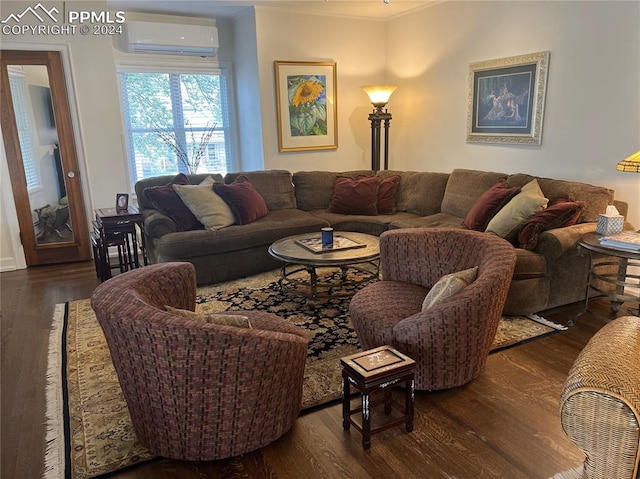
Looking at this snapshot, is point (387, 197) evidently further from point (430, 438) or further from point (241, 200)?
point (430, 438)

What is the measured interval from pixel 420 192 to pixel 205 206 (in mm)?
2221

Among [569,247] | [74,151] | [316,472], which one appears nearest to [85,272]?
[74,151]

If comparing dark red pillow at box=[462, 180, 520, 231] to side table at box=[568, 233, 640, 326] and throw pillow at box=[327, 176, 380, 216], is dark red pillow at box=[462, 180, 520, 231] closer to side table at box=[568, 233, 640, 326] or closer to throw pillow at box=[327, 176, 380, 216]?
side table at box=[568, 233, 640, 326]

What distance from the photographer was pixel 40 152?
4.73 m

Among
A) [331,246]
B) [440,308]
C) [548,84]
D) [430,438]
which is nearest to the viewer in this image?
[430,438]

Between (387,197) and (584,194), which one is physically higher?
(584,194)

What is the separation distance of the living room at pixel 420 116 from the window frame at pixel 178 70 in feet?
0.19

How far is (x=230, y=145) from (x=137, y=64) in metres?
1.43

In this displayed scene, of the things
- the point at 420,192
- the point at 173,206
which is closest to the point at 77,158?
the point at 173,206

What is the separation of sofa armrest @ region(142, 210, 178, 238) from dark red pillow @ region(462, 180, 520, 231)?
2.57 meters

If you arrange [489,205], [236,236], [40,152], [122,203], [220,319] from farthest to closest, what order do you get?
[40,152] < [122,203] < [236,236] < [489,205] < [220,319]

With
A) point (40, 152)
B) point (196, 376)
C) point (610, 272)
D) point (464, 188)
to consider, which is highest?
point (40, 152)

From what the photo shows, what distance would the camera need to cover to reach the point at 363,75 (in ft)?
19.2

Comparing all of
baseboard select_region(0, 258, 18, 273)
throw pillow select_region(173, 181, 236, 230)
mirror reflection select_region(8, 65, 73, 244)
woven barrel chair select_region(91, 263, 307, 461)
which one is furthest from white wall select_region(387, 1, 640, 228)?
baseboard select_region(0, 258, 18, 273)
